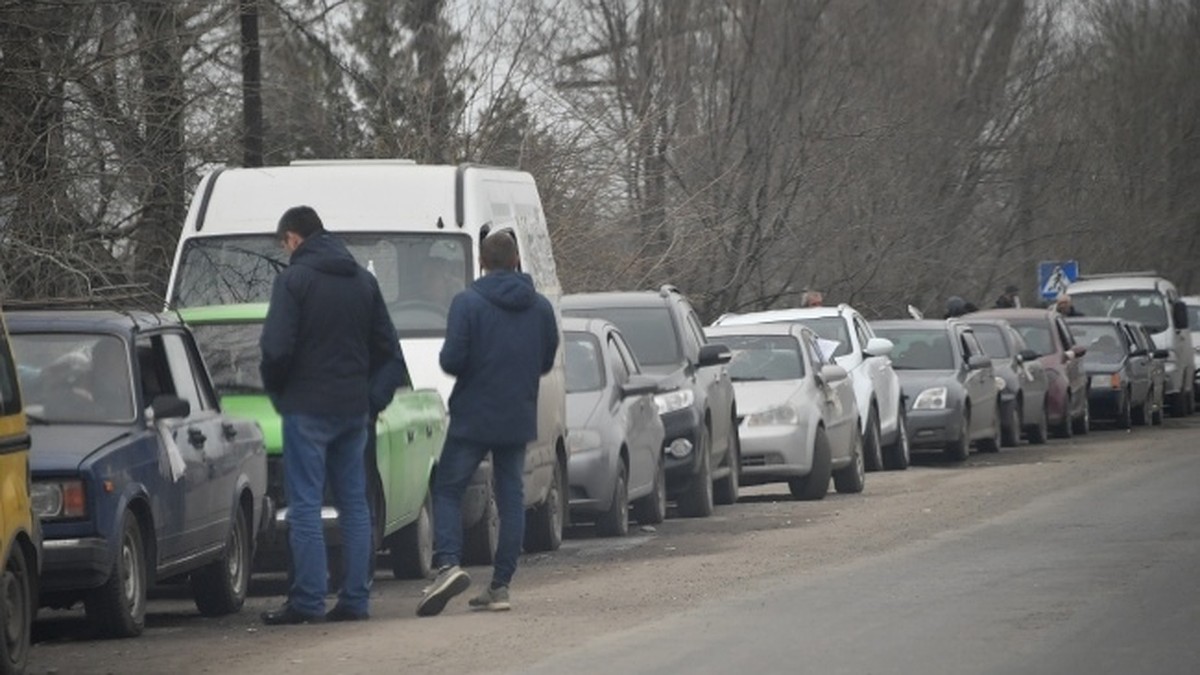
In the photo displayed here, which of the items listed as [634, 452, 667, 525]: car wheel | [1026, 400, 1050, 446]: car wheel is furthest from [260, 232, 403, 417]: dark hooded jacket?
[1026, 400, 1050, 446]: car wheel

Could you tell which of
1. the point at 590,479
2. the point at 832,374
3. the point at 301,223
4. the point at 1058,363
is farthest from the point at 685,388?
the point at 1058,363

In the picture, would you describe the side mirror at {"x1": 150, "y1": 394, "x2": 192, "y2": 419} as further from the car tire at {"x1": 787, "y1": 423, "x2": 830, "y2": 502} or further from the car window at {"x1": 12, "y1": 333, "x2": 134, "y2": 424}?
the car tire at {"x1": 787, "y1": 423, "x2": 830, "y2": 502}

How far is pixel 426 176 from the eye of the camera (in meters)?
17.7

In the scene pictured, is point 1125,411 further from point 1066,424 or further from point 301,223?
point 301,223

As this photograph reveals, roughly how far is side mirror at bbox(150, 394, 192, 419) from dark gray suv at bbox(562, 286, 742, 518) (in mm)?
8195

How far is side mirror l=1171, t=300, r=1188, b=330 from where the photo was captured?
44250 millimetres

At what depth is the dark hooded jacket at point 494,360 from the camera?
13.0 m

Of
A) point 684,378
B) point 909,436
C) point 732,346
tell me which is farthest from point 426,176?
point 909,436

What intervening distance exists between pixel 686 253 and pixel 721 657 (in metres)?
25.5

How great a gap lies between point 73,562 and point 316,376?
1.62m


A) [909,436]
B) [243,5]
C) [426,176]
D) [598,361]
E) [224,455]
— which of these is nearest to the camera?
[224,455]

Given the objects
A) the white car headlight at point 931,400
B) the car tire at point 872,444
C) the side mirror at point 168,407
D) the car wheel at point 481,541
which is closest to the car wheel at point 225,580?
the side mirror at point 168,407

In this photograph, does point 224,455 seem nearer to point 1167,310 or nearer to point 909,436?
point 909,436

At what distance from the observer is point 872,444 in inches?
1087
